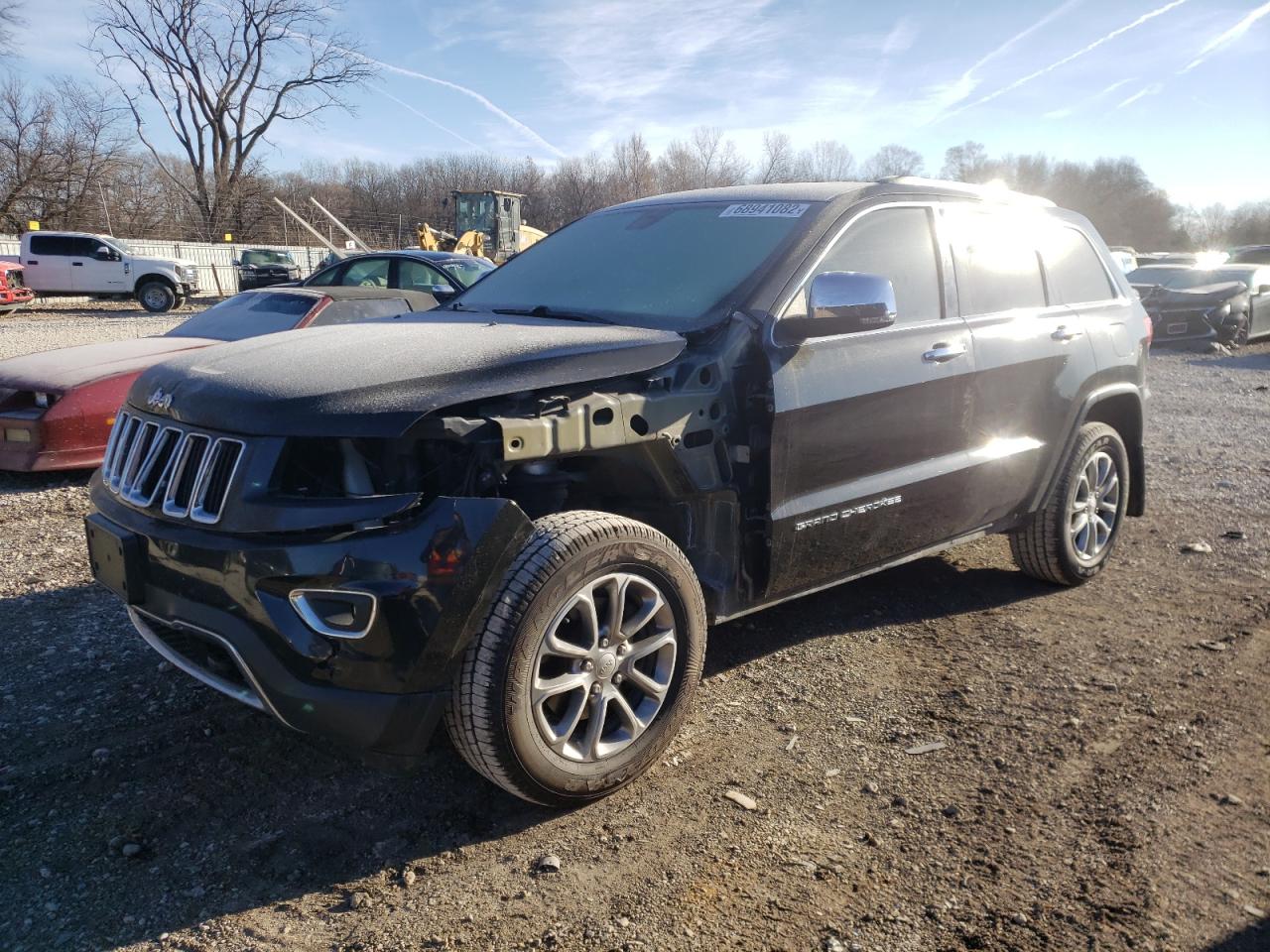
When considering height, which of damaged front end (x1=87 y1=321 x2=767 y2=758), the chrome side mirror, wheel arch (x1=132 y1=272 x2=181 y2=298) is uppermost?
wheel arch (x1=132 y1=272 x2=181 y2=298)

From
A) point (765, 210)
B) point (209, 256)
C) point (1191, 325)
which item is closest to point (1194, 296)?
point (1191, 325)

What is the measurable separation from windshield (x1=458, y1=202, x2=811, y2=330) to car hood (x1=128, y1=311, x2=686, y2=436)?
0.28m

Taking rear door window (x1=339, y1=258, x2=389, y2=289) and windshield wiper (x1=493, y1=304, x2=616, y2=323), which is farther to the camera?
rear door window (x1=339, y1=258, x2=389, y2=289)

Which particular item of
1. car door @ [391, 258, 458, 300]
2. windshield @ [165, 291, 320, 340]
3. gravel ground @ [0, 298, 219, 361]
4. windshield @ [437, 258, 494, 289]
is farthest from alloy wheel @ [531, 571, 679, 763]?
gravel ground @ [0, 298, 219, 361]

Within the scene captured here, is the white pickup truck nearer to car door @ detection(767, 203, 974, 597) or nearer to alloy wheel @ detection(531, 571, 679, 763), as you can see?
car door @ detection(767, 203, 974, 597)

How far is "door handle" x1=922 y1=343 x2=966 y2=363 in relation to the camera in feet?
12.4

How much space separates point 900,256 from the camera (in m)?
3.85

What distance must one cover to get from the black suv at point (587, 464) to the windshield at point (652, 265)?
19 mm

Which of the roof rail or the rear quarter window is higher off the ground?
the rear quarter window

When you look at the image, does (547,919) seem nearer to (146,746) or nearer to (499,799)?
(499,799)

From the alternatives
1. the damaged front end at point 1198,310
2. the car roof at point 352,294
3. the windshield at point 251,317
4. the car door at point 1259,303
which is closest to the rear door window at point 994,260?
the car roof at point 352,294

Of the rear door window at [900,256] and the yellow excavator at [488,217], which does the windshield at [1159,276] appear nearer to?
the rear door window at [900,256]

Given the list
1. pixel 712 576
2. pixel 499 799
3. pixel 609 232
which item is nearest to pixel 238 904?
pixel 499 799

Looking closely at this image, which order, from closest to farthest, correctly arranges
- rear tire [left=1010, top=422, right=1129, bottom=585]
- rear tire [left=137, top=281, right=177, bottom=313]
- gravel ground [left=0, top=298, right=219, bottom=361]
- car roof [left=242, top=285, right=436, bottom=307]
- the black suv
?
1. the black suv
2. rear tire [left=1010, top=422, right=1129, bottom=585]
3. car roof [left=242, top=285, right=436, bottom=307]
4. gravel ground [left=0, top=298, right=219, bottom=361]
5. rear tire [left=137, top=281, right=177, bottom=313]
